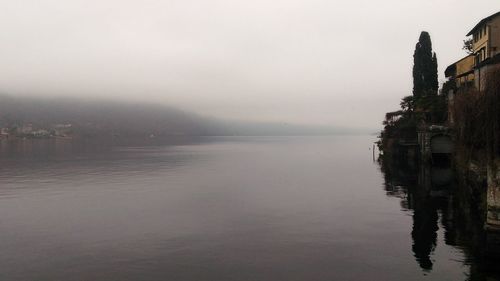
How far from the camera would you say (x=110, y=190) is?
6462cm

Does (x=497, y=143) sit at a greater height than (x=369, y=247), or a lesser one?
greater

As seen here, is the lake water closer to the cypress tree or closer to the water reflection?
the water reflection

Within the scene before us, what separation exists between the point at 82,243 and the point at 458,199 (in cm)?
4407

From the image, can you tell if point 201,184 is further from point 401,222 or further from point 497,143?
point 497,143

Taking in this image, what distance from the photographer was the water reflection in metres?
27.4

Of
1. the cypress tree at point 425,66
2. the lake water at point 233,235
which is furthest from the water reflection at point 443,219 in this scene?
the cypress tree at point 425,66

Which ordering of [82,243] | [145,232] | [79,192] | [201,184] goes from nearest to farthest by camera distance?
1. [82,243]
2. [145,232]
3. [79,192]
4. [201,184]

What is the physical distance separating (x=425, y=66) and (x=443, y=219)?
207 ft

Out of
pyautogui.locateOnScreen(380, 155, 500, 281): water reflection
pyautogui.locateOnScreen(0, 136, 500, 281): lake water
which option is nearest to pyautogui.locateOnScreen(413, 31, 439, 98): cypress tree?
pyautogui.locateOnScreen(380, 155, 500, 281): water reflection

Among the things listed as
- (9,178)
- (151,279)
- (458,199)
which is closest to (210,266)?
(151,279)

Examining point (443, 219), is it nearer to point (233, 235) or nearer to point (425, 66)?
point (233, 235)

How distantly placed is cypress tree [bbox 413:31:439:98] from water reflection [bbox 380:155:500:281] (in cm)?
2583

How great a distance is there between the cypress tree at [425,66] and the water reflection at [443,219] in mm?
25835

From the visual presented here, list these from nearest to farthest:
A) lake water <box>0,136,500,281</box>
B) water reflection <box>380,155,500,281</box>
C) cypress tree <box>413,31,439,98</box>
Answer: lake water <box>0,136,500,281</box>, water reflection <box>380,155,500,281</box>, cypress tree <box>413,31,439,98</box>
